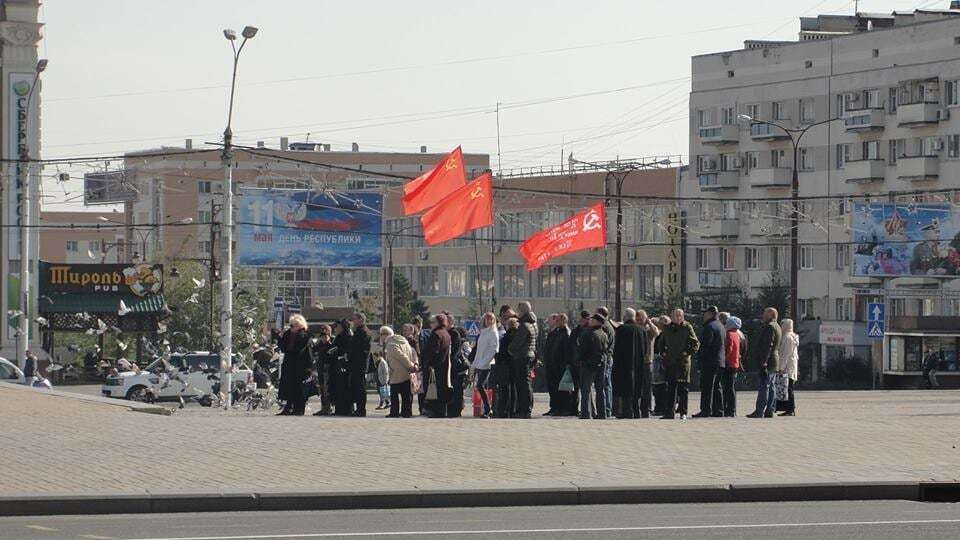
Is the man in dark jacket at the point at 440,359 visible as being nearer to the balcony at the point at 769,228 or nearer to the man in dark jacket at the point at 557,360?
the man in dark jacket at the point at 557,360

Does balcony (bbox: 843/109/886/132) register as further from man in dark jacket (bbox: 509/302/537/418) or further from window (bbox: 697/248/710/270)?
man in dark jacket (bbox: 509/302/537/418)

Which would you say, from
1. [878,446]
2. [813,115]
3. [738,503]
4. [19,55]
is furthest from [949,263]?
[738,503]

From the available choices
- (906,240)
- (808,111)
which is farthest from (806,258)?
(906,240)

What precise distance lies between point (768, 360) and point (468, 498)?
11225 mm

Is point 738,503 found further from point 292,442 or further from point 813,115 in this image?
point 813,115

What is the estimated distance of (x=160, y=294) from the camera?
7275 cm

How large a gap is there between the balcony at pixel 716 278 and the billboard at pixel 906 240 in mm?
18588

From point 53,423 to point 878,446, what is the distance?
32.4 feet

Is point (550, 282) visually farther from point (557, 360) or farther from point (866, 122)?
point (557, 360)

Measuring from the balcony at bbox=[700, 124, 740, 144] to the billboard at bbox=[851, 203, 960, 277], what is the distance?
2013cm

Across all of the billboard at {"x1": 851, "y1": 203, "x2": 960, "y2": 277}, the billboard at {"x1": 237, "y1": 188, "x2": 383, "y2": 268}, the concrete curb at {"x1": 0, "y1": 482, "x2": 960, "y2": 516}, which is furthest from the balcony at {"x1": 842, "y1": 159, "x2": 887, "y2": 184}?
the concrete curb at {"x1": 0, "y1": 482, "x2": 960, "y2": 516}

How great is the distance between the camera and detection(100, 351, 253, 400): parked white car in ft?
157

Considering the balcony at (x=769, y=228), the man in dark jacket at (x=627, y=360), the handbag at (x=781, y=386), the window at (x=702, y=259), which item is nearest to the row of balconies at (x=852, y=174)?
the balcony at (x=769, y=228)

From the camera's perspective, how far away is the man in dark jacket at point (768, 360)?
84.6ft
